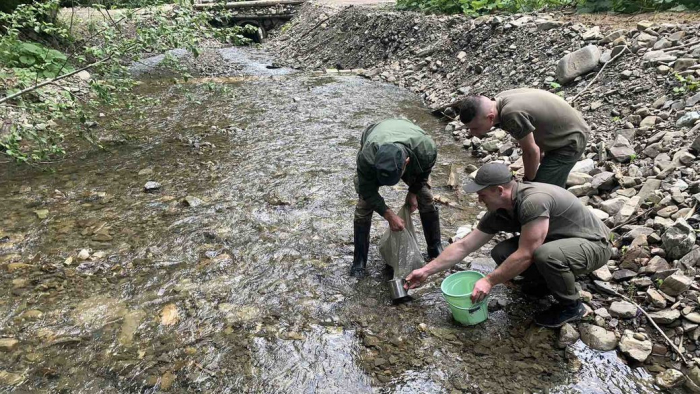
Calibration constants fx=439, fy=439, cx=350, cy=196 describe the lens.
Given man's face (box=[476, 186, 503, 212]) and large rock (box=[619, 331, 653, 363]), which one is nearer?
large rock (box=[619, 331, 653, 363])

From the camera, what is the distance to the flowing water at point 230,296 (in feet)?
10.4

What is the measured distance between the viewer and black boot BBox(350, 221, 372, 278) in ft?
13.4

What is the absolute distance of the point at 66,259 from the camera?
4.62m

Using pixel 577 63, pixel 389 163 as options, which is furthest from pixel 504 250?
pixel 577 63

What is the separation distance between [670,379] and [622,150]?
125 inches

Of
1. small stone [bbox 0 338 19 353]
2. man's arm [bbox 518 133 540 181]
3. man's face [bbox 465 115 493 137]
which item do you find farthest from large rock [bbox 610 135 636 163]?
small stone [bbox 0 338 19 353]

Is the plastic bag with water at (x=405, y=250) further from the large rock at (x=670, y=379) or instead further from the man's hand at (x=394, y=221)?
the large rock at (x=670, y=379)

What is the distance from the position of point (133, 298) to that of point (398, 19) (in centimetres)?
1268

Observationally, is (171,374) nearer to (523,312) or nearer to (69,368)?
(69,368)

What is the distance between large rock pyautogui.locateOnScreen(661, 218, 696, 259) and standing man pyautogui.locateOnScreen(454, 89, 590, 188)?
944 millimetres

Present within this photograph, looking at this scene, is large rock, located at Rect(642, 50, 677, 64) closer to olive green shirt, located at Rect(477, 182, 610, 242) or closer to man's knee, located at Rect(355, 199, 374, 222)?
olive green shirt, located at Rect(477, 182, 610, 242)

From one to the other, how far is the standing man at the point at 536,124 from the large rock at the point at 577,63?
4.10m

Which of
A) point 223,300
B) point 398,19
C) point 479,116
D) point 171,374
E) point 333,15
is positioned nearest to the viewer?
point 171,374

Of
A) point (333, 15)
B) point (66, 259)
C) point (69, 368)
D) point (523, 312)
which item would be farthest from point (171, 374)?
point (333, 15)
